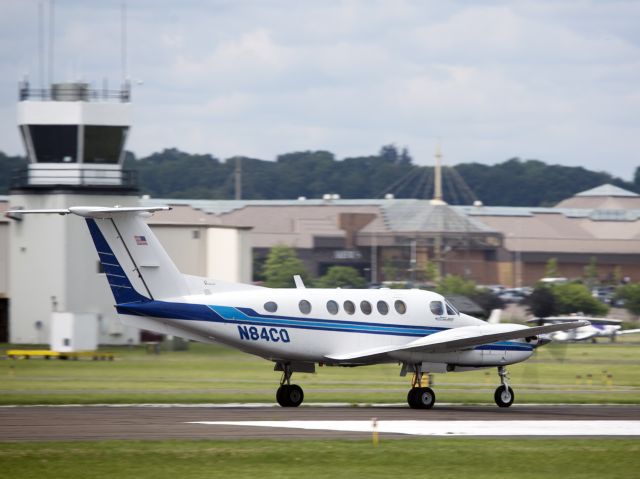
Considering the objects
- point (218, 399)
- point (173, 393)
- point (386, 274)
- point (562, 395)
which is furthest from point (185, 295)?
point (386, 274)

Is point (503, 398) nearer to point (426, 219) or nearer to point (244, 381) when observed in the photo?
point (244, 381)

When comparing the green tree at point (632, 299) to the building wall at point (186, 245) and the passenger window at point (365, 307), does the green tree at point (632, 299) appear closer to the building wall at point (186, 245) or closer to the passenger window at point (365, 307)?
the building wall at point (186, 245)

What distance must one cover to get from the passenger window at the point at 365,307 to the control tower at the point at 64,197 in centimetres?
2682

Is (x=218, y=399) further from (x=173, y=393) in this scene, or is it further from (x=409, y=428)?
(x=409, y=428)

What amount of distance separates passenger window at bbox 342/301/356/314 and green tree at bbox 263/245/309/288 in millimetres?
52031

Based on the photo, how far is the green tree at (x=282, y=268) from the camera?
3376 inches

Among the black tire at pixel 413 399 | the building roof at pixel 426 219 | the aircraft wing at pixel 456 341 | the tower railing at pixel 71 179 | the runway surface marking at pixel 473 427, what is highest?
the building roof at pixel 426 219

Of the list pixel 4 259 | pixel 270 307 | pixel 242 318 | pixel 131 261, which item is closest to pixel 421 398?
pixel 270 307

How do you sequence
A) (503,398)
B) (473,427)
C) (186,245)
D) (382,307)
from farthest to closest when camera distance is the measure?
1. (186,245)
2. (503,398)
3. (382,307)
4. (473,427)

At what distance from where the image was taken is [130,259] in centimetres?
2752

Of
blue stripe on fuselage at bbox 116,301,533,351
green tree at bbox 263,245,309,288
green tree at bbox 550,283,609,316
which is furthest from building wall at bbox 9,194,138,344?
green tree at bbox 550,283,609,316

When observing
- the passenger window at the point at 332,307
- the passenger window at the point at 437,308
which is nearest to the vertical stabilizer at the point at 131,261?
the passenger window at the point at 332,307

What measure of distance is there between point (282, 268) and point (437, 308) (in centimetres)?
6492

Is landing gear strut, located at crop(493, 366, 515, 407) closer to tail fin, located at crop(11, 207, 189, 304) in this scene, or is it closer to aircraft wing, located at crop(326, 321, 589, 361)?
aircraft wing, located at crop(326, 321, 589, 361)
